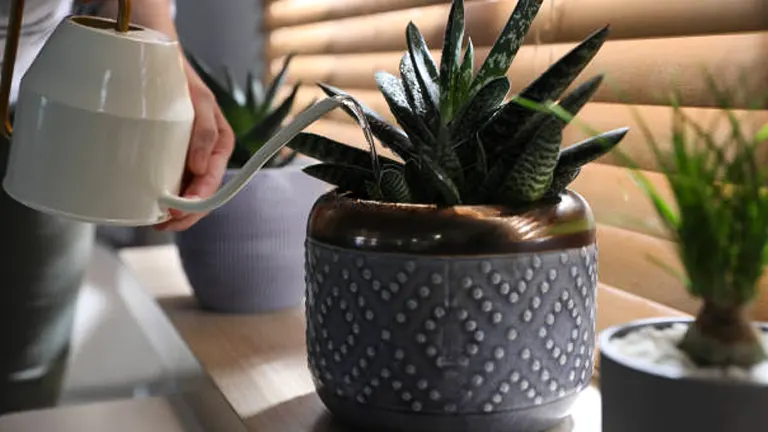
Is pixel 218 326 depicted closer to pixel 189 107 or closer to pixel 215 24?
pixel 189 107

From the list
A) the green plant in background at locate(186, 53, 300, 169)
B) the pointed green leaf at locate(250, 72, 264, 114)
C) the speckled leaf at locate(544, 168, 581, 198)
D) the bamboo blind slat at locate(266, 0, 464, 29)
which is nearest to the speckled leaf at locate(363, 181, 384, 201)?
the speckled leaf at locate(544, 168, 581, 198)

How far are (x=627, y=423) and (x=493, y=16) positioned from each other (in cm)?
62

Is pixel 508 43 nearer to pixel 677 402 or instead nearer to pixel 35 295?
pixel 677 402

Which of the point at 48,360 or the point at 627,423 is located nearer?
the point at 627,423

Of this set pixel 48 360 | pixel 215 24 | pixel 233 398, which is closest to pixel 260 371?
pixel 233 398

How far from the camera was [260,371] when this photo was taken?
74 centimetres

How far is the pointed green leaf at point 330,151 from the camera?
24.0 inches

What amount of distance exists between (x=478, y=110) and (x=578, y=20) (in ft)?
0.92

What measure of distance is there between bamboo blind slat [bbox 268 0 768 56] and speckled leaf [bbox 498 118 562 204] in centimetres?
19

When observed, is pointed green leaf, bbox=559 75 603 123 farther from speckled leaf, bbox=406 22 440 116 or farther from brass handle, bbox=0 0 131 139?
brass handle, bbox=0 0 131 139

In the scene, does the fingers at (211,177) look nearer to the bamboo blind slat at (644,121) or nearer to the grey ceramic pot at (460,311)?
the grey ceramic pot at (460,311)

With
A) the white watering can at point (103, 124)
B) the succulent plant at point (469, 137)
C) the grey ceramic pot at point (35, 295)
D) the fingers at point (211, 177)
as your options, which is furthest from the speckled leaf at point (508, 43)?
the grey ceramic pot at point (35, 295)

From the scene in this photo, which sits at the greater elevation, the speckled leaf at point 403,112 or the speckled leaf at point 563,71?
the speckled leaf at point 563,71

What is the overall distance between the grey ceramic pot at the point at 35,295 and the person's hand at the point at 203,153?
20 cm
